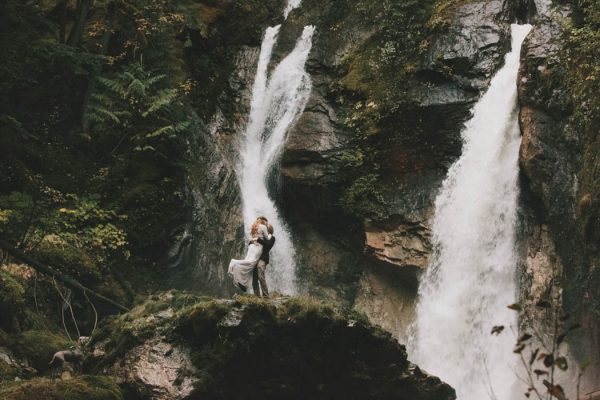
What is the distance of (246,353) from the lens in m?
7.27

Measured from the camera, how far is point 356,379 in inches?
317

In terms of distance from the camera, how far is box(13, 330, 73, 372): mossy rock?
761 cm

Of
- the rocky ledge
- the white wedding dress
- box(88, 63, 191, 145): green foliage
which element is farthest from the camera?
box(88, 63, 191, 145): green foliage

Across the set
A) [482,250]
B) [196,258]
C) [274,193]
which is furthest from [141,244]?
[482,250]

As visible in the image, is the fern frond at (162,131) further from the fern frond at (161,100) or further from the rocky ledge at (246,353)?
the rocky ledge at (246,353)

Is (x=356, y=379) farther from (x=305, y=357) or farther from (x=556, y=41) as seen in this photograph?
(x=556, y=41)

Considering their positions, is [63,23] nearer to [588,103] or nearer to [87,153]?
[87,153]

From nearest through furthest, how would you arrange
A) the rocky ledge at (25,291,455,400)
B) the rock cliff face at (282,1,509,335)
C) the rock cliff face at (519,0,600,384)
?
the rocky ledge at (25,291,455,400), the rock cliff face at (519,0,600,384), the rock cliff face at (282,1,509,335)

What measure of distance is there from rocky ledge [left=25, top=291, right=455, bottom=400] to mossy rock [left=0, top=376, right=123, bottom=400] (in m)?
0.05

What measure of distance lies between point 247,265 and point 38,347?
3.63 metres

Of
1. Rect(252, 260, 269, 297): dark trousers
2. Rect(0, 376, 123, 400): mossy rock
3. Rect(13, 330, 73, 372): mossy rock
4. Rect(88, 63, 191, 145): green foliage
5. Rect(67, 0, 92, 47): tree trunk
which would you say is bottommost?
Rect(13, 330, 73, 372): mossy rock

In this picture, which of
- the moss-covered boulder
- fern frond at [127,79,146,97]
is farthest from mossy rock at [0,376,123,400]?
fern frond at [127,79,146,97]

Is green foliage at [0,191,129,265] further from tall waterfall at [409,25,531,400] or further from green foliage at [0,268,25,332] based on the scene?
tall waterfall at [409,25,531,400]

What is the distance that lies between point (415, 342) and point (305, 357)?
647 cm
